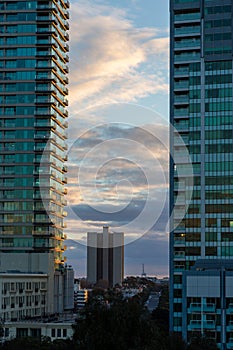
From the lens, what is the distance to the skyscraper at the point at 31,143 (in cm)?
9975

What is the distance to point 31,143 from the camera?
336 feet

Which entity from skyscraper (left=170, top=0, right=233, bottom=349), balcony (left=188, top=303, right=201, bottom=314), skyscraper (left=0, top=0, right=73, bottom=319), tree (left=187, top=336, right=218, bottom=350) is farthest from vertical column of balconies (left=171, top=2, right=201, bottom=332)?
tree (left=187, top=336, right=218, bottom=350)

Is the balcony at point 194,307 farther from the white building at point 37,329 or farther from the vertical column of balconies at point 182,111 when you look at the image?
the white building at point 37,329

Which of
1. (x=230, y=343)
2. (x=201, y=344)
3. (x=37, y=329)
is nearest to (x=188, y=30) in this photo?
(x=230, y=343)

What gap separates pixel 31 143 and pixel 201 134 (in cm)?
2728

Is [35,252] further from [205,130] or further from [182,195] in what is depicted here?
[205,130]

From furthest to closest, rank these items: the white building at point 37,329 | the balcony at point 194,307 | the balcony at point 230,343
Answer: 1. the white building at point 37,329
2. the balcony at point 194,307
3. the balcony at point 230,343

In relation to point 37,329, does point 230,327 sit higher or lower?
higher

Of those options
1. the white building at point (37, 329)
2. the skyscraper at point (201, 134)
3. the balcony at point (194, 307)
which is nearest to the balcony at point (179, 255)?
the skyscraper at point (201, 134)

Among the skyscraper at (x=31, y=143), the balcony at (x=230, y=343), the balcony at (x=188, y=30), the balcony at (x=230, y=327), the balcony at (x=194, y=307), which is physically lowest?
the balcony at (x=230, y=343)

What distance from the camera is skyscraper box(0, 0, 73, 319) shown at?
327ft

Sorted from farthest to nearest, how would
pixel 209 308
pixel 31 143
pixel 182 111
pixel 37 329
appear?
pixel 31 143 < pixel 182 111 < pixel 37 329 < pixel 209 308

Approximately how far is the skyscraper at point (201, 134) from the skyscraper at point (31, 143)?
21.2 metres

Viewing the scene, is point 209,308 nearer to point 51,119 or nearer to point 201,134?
point 201,134
